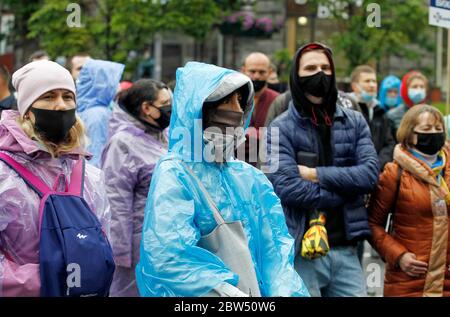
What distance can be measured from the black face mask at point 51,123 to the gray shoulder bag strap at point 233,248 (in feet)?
2.92

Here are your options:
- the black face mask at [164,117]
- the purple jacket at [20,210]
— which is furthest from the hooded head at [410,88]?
the purple jacket at [20,210]

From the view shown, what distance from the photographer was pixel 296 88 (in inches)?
261

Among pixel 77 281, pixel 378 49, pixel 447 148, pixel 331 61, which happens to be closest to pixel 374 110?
pixel 447 148

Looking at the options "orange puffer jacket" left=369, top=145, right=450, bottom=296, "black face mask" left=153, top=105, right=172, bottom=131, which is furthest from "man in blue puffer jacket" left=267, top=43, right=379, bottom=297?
"black face mask" left=153, top=105, right=172, bottom=131

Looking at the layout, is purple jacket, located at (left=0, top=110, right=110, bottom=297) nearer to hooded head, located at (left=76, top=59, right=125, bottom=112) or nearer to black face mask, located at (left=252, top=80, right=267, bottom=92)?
black face mask, located at (left=252, top=80, right=267, bottom=92)

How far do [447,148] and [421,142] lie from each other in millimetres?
452

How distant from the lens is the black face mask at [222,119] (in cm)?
469

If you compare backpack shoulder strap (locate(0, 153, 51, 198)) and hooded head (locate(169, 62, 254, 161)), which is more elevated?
hooded head (locate(169, 62, 254, 161))

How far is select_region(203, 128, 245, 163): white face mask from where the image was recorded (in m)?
4.60

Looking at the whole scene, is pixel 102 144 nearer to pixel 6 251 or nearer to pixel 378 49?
pixel 6 251

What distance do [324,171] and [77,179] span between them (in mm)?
2030

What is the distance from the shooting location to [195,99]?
459 centimetres

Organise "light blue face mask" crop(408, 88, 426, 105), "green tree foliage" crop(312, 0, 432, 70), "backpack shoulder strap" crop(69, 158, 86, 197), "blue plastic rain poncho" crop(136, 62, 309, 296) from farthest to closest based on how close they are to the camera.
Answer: "green tree foliage" crop(312, 0, 432, 70), "light blue face mask" crop(408, 88, 426, 105), "backpack shoulder strap" crop(69, 158, 86, 197), "blue plastic rain poncho" crop(136, 62, 309, 296)

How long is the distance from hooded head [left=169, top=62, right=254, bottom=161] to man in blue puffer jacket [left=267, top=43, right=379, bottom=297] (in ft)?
5.55
